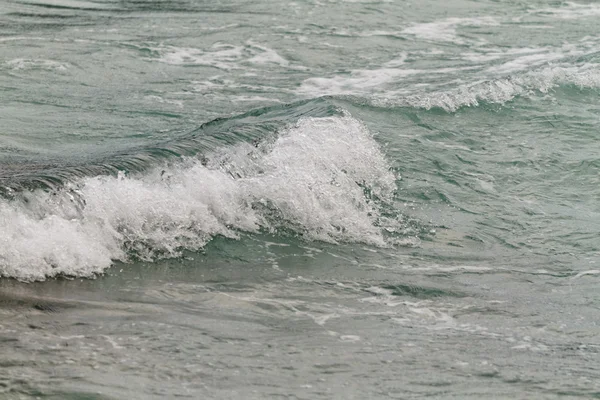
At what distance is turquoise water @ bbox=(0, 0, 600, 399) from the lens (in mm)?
6055

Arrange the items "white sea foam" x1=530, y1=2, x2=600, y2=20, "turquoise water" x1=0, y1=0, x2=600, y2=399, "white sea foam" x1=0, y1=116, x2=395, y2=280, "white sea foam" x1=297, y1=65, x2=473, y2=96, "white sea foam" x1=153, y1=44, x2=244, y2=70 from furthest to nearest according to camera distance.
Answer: "white sea foam" x1=530, y1=2, x2=600, y2=20 → "white sea foam" x1=153, y1=44, x2=244, y2=70 → "white sea foam" x1=297, y1=65, x2=473, y2=96 → "white sea foam" x1=0, y1=116, x2=395, y2=280 → "turquoise water" x1=0, y1=0, x2=600, y2=399

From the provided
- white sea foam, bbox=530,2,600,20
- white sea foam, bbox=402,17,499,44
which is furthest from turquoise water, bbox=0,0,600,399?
white sea foam, bbox=530,2,600,20

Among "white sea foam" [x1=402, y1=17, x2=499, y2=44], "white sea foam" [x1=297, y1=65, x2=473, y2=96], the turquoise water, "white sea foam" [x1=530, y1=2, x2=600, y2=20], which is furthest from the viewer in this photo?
"white sea foam" [x1=530, y1=2, x2=600, y2=20]

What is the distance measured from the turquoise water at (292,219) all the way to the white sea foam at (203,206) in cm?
2

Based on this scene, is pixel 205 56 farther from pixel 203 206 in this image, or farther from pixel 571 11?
pixel 571 11

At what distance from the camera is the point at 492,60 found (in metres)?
16.5

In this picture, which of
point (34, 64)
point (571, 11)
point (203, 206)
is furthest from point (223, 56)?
point (571, 11)

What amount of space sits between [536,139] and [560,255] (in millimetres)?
4110

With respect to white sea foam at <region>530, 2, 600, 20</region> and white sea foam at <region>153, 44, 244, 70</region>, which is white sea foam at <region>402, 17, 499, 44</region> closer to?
white sea foam at <region>530, 2, 600, 20</region>

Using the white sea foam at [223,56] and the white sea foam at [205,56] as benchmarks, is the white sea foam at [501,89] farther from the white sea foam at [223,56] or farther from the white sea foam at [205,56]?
the white sea foam at [205,56]

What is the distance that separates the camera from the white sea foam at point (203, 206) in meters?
7.44

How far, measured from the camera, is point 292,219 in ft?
29.4

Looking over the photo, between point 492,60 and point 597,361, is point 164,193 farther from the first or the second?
point 492,60

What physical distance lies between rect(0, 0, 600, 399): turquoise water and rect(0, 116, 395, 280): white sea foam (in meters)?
0.02
